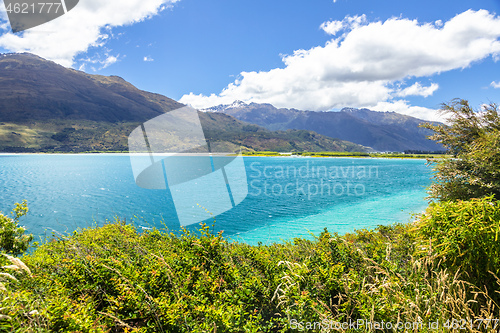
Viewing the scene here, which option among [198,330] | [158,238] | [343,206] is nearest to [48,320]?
[198,330]

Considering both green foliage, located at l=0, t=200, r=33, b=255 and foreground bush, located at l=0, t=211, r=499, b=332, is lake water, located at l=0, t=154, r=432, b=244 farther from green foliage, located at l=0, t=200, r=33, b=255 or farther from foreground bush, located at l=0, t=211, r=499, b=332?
foreground bush, located at l=0, t=211, r=499, b=332

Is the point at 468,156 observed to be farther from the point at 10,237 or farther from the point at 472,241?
the point at 10,237

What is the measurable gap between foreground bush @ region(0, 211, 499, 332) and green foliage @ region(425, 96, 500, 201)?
10.6 m

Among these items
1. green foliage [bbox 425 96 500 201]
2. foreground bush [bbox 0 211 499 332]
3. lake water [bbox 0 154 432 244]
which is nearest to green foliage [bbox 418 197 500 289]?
foreground bush [bbox 0 211 499 332]

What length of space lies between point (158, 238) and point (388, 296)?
729 cm

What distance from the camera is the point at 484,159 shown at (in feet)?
36.4

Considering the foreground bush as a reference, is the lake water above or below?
below

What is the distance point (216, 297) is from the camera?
3.44 metres

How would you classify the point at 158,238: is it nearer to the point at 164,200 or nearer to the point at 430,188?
the point at 430,188

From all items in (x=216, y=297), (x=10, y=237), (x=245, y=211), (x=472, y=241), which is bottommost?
(x=245, y=211)

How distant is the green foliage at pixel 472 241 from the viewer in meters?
3.58

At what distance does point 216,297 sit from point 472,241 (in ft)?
13.2

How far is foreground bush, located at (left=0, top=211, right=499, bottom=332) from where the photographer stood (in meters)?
2.61

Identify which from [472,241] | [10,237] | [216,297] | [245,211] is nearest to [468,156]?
[472,241]
